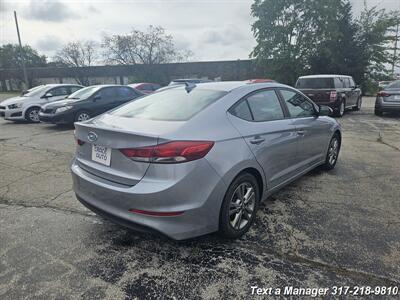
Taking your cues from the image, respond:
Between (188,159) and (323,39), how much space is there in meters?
25.5

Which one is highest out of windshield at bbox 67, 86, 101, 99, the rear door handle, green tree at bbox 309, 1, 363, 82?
green tree at bbox 309, 1, 363, 82

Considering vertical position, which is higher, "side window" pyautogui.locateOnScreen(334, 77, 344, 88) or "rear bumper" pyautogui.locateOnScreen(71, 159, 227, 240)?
"side window" pyautogui.locateOnScreen(334, 77, 344, 88)

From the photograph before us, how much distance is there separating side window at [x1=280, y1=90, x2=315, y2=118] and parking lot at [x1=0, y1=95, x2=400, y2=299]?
1079 mm

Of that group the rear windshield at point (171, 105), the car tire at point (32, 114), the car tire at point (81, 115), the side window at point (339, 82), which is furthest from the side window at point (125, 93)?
the side window at point (339, 82)

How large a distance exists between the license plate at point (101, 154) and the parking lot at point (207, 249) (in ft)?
2.82

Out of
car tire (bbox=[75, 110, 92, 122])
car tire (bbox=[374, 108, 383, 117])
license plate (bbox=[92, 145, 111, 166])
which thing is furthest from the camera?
car tire (bbox=[374, 108, 383, 117])

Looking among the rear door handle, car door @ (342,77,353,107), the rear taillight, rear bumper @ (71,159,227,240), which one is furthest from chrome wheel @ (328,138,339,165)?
car door @ (342,77,353,107)

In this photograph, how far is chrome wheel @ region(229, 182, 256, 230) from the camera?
2801 mm

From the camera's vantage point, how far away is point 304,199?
384cm

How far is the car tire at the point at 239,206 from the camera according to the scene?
2.65 metres

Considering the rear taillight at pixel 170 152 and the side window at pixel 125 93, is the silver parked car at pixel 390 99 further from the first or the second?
the rear taillight at pixel 170 152

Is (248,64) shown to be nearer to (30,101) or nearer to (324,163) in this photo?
(30,101)

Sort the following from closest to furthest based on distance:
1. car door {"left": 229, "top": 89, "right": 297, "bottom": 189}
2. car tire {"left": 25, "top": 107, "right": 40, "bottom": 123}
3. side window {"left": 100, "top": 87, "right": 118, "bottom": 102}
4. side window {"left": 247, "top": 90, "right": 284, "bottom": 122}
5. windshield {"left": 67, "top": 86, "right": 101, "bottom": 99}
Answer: car door {"left": 229, "top": 89, "right": 297, "bottom": 189} < side window {"left": 247, "top": 90, "right": 284, "bottom": 122} < windshield {"left": 67, "top": 86, "right": 101, "bottom": 99} < side window {"left": 100, "top": 87, "right": 118, "bottom": 102} < car tire {"left": 25, "top": 107, "right": 40, "bottom": 123}

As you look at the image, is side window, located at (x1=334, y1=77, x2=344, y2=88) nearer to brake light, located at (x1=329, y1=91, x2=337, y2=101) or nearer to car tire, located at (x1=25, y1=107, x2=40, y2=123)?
brake light, located at (x1=329, y1=91, x2=337, y2=101)
